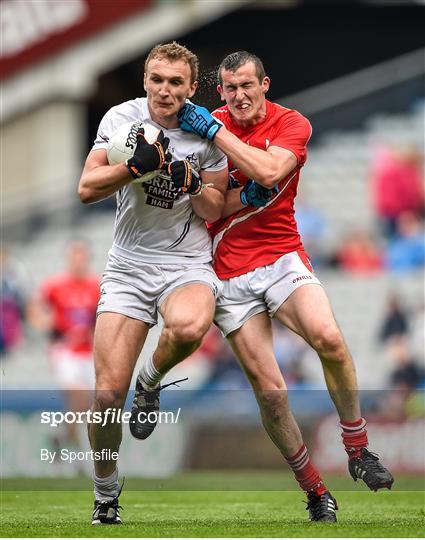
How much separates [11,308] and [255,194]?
9019 mm

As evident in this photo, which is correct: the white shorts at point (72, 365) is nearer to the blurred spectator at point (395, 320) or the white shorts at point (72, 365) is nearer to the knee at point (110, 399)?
the blurred spectator at point (395, 320)

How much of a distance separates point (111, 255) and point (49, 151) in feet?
39.9

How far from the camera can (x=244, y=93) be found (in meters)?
7.71

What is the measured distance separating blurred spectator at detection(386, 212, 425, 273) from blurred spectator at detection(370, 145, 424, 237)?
113mm

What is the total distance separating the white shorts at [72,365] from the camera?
13.4 m

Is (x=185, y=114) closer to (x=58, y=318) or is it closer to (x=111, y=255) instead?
(x=111, y=255)

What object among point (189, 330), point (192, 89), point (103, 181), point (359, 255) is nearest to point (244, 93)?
point (192, 89)

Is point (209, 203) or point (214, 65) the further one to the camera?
point (214, 65)

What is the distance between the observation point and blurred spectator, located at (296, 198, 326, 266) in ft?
54.1

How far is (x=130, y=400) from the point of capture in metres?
8.02

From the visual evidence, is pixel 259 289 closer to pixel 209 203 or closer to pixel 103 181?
pixel 209 203

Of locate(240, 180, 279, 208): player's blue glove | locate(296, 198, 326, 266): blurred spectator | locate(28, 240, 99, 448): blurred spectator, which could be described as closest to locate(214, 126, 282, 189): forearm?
locate(240, 180, 279, 208): player's blue glove

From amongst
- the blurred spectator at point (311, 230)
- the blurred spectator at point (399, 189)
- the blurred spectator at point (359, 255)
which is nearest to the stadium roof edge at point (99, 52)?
the blurred spectator at point (311, 230)

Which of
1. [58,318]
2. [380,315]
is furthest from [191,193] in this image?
[380,315]
